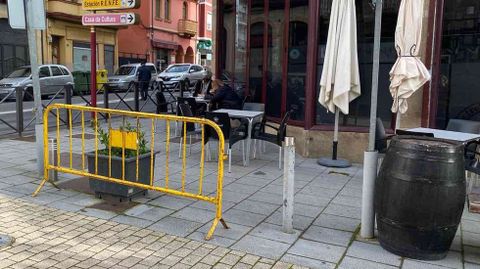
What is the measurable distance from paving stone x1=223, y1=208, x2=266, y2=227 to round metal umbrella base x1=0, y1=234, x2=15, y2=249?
202cm

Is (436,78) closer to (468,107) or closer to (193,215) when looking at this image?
(468,107)

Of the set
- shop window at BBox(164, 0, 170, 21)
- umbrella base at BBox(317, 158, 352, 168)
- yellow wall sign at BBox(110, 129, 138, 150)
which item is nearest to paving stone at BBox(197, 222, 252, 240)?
yellow wall sign at BBox(110, 129, 138, 150)

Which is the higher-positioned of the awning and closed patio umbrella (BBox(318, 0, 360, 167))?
the awning

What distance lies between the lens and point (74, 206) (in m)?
5.14

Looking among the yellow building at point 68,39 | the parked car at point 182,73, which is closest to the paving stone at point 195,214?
the parked car at point 182,73

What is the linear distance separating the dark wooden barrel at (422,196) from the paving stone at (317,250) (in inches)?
18.5

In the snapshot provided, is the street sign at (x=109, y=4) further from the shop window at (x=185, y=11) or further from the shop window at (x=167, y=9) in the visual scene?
the shop window at (x=185, y=11)

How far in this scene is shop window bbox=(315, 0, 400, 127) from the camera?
25.5 feet

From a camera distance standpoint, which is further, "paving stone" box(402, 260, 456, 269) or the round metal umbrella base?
the round metal umbrella base

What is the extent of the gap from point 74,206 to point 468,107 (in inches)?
247

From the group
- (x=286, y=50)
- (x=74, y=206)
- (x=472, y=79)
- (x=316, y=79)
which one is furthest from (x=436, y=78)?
(x=74, y=206)

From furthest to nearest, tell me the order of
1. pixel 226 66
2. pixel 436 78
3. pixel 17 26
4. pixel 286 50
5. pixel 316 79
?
1. pixel 226 66
2. pixel 286 50
3. pixel 316 79
4. pixel 436 78
5. pixel 17 26

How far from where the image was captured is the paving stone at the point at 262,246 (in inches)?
158

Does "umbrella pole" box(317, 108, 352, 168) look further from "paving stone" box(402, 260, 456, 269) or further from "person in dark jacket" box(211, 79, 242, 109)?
"paving stone" box(402, 260, 456, 269)
